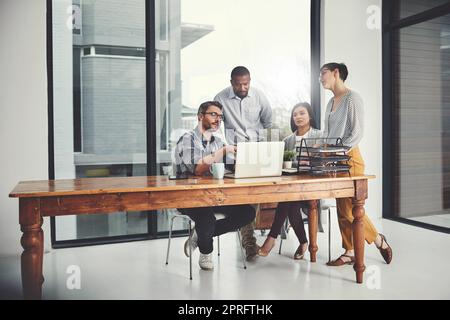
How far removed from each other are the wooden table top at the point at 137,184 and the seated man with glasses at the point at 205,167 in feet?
0.58

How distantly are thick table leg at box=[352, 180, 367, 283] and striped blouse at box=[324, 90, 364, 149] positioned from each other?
0.44 m

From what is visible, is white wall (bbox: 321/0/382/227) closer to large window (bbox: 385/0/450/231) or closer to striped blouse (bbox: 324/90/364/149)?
large window (bbox: 385/0/450/231)

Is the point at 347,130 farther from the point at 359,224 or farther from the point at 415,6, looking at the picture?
the point at 415,6

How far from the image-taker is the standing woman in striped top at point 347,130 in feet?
11.9

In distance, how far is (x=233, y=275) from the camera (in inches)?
137

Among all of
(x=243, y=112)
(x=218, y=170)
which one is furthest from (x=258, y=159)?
(x=243, y=112)

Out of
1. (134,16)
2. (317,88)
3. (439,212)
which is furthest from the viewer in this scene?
(317,88)

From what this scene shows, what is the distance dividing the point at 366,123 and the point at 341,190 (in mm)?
2734

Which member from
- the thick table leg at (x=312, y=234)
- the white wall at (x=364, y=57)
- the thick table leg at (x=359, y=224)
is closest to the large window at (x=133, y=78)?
the white wall at (x=364, y=57)

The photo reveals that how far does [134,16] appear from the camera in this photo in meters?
4.71

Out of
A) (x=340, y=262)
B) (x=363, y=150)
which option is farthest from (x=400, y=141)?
(x=340, y=262)

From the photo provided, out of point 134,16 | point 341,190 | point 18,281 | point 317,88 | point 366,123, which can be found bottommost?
point 18,281

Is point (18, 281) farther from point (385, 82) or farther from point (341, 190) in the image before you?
point (385, 82)

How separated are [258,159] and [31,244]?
4.85ft
